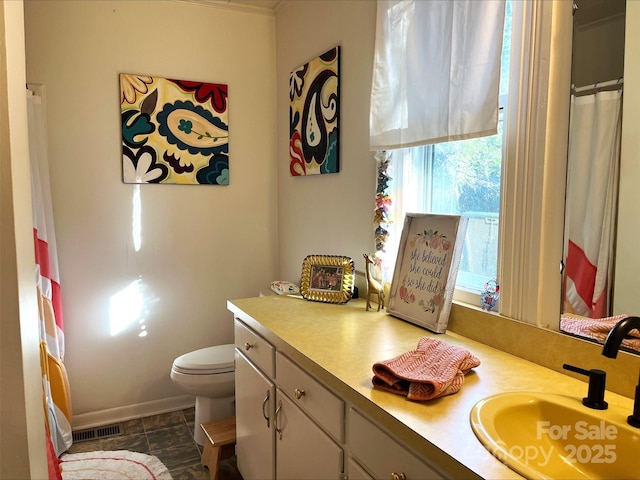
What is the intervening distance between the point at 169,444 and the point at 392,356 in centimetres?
177

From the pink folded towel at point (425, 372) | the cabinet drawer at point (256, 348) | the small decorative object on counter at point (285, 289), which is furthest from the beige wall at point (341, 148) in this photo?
the pink folded towel at point (425, 372)

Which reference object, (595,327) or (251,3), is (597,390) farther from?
(251,3)

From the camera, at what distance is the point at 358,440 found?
1.27 m

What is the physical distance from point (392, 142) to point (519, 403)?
114 centimetres

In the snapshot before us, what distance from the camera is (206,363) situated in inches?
102

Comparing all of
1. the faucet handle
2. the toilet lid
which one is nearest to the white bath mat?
the toilet lid

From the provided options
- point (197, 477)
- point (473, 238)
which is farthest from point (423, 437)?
point (197, 477)

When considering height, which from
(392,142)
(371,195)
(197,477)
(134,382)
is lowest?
(197,477)

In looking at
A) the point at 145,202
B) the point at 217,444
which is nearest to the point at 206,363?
the point at 217,444

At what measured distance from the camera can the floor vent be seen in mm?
2762

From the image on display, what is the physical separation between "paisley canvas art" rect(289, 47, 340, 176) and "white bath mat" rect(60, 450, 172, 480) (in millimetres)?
1707

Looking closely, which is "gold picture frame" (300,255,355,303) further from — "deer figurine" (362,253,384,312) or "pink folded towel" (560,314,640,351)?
"pink folded towel" (560,314,640,351)

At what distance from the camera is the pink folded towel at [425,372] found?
117 cm

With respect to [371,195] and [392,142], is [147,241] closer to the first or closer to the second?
[371,195]
